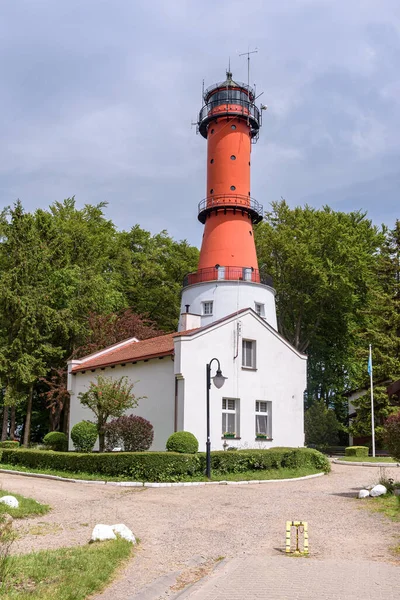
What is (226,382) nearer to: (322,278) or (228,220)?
(228,220)

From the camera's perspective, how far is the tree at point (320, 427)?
1591 inches

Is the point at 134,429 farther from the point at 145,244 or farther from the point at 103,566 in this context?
the point at 145,244

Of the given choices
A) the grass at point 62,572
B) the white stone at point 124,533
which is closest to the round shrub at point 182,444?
the white stone at point 124,533

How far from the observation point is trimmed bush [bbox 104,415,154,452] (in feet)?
72.1

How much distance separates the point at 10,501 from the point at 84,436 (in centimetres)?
1153

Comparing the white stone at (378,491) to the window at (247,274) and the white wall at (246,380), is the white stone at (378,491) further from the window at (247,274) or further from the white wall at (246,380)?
the window at (247,274)

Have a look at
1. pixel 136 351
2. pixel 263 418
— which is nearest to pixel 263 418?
pixel 263 418

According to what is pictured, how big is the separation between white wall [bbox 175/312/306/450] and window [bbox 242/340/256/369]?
223 mm

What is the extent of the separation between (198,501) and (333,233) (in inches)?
1208

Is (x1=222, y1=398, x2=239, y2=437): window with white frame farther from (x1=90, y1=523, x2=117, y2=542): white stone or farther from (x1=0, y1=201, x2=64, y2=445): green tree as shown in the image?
(x1=90, y1=523, x2=117, y2=542): white stone

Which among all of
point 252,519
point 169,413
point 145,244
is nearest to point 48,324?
point 169,413

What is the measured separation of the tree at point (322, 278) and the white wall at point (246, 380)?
15.1 metres

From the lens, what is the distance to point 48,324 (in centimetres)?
3516

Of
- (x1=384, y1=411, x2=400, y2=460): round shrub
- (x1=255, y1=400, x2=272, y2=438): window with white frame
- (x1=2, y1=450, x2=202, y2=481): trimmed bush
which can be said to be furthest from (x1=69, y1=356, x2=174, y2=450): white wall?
(x1=384, y1=411, x2=400, y2=460): round shrub
